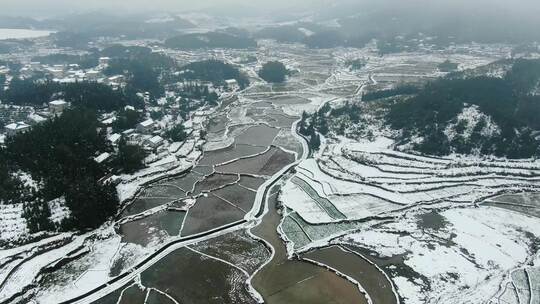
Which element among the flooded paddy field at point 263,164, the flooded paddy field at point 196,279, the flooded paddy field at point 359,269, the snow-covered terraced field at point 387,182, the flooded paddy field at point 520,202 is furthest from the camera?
the flooded paddy field at point 263,164

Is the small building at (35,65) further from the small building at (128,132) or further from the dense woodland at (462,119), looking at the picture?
the dense woodland at (462,119)

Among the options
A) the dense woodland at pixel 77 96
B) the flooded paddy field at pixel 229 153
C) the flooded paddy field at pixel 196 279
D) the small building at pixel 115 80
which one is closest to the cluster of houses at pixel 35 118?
the dense woodland at pixel 77 96

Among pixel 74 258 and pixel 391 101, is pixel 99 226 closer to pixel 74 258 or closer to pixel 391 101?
pixel 74 258

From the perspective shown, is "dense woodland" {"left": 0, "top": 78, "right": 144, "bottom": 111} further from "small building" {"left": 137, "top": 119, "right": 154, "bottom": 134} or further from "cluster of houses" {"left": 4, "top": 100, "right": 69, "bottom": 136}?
"small building" {"left": 137, "top": 119, "right": 154, "bottom": 134}

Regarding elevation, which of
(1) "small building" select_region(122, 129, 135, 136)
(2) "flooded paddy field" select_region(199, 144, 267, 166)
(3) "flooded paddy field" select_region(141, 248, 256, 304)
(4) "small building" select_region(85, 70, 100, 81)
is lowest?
(3) "flooded paddy field" select_region(141, 248, 256, 304)

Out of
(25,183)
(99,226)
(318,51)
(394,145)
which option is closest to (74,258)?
(99,226)

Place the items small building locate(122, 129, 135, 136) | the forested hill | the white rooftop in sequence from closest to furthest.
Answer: the forested hill < small building locate(122, 129, 135, 136) < the white rooftop

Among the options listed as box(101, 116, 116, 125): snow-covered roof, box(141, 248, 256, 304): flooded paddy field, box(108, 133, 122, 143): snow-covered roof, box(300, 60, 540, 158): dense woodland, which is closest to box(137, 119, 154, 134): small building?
box(101, 116, 116, 125): snow-covered roof
